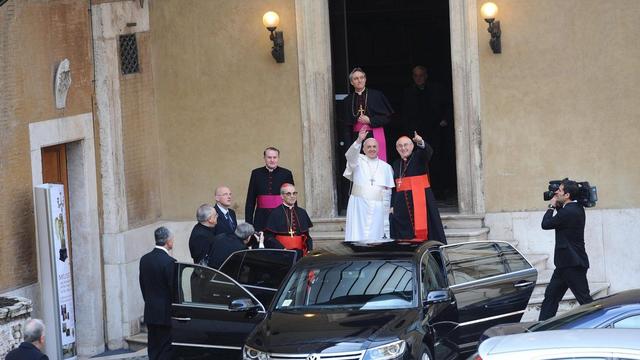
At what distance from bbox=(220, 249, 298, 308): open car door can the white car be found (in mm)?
4491

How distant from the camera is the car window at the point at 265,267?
14.5 meters

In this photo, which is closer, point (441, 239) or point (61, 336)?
point (61, 336)

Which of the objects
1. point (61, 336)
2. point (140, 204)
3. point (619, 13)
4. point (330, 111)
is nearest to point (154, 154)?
point (140, 204)

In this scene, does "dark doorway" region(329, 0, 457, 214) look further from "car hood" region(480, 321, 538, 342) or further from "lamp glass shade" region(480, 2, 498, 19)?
"car hood" region(480, 321, 538, 342)

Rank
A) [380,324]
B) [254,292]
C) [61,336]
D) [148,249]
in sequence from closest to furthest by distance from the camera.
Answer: [380,324], [254,292], [61,336], [148,249]

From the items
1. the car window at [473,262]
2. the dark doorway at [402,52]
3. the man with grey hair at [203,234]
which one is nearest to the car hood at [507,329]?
the car window at [473,262]

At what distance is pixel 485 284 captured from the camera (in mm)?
14453

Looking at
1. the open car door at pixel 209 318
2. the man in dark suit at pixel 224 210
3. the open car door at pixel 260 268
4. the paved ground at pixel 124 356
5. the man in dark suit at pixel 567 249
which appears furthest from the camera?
the paved ground at pixel 124 356

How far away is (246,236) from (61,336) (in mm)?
2606

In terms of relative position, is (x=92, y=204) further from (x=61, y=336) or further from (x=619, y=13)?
(x=619, y=13)

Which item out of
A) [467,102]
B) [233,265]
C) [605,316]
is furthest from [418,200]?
[605,316]

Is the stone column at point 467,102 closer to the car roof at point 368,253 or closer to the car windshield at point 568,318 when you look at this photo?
the car roof at point 368,253

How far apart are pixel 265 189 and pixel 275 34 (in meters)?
2.39

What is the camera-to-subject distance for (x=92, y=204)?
17562mm
